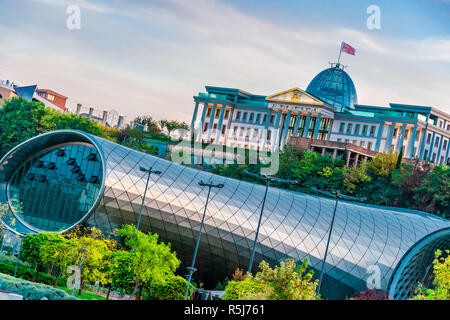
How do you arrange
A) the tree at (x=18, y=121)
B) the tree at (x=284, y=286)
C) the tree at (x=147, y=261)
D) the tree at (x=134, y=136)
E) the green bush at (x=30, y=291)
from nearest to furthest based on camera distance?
the green bush at (x=30, y=291) < the tree at (x=284, y=286) < the tree at (x=147, y=261) < the tree at (x=18, y=121) < the tree at (x=134, y=136)

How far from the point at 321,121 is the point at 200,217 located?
63526mm

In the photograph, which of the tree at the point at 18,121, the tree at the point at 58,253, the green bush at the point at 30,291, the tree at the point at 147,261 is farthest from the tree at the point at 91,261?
the tree at the point at 18,121

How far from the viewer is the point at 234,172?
8088 cm

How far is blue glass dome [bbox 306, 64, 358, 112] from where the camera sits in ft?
356

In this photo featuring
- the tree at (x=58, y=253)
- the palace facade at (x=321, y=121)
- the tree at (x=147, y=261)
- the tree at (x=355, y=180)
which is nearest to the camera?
the tree at (x=147, y=261)

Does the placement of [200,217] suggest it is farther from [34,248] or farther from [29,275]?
[29,275]

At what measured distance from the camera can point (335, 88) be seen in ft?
358

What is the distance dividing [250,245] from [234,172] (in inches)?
1366

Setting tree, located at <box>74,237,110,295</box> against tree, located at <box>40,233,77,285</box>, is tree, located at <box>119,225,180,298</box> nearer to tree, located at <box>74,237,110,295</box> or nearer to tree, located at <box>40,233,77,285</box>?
tree, located at <box>74,237,110,295</box>

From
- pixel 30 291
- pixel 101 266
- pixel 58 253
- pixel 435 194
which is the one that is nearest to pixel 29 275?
pixel 58 253

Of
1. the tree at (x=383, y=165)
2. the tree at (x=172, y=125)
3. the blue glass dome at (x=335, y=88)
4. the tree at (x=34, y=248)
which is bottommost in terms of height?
the tree at (x=34, y=248)

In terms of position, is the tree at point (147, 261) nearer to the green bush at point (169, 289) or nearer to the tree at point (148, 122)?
the green bush at point (169, 289)

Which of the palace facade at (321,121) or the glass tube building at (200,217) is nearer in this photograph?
the glass tube building at (200,217)

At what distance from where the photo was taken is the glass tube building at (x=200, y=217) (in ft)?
152
